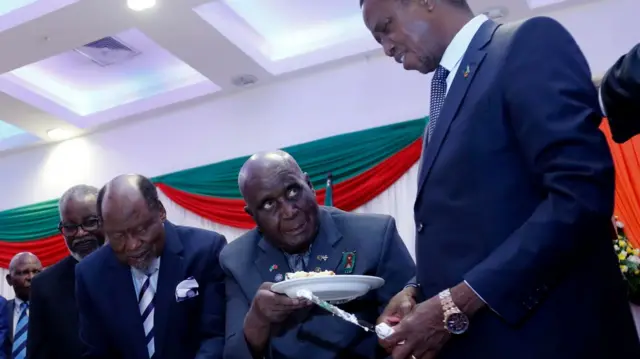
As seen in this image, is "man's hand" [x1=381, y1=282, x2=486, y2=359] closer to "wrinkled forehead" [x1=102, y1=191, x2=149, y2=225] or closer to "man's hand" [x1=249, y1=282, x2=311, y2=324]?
"man's hand" [x1=249, y1=282, x2=311, y2=324]

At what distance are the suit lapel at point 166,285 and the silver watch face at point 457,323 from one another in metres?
1.27

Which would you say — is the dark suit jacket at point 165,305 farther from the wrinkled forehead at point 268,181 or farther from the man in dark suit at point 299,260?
the wrinkled forehead at point 268,181

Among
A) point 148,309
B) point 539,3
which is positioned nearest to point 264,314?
point 148,309

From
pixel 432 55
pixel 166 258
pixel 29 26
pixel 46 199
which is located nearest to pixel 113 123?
pixel 46 199

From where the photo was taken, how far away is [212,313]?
2.13m

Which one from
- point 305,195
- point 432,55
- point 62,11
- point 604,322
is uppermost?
point 62,11

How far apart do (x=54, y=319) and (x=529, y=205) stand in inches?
88.8

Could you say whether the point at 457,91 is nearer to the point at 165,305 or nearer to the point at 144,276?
the point at 165,305

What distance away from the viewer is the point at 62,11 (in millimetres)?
5090

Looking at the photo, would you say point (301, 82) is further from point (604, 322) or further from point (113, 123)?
point (604, 322)

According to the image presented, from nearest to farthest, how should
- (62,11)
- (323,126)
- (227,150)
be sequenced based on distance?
(62,11) < (323,126) < (227,150)

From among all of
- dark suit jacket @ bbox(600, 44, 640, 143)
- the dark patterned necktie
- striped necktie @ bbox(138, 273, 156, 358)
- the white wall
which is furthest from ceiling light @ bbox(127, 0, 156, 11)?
dark suit jacket @ bbox(600, 44, 640, 143)

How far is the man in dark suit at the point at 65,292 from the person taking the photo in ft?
8.88

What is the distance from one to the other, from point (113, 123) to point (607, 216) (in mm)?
6931
